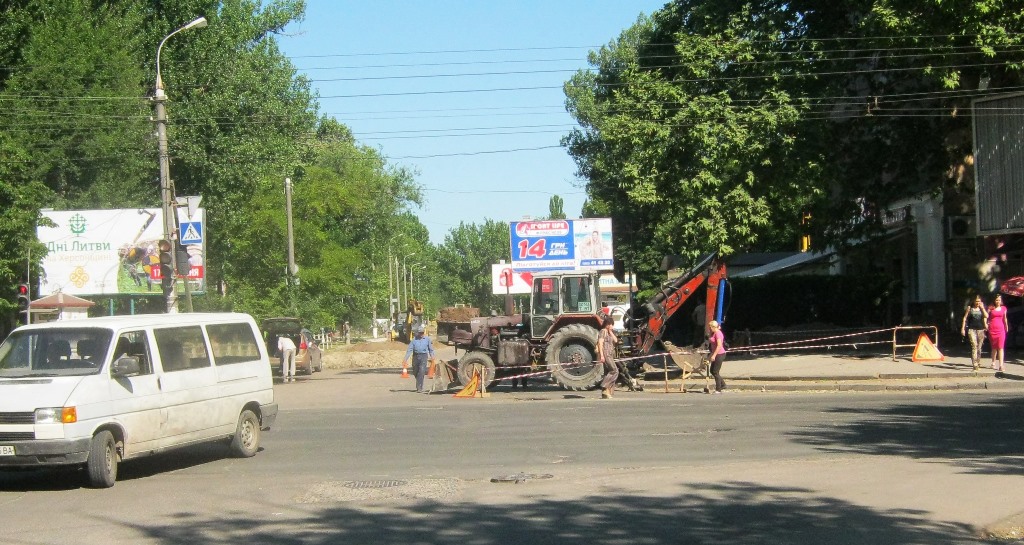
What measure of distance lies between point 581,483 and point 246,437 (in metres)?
5.46

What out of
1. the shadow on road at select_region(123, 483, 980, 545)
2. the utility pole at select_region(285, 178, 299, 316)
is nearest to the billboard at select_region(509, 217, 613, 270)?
the utility pole at select_region(285, 178, 299, 316)

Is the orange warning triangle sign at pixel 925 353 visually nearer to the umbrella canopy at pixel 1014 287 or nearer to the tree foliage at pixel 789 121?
the umbrella canopy at pixel 1014 287

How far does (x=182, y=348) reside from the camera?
13.6 metres

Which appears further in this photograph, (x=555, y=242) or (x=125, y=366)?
(x=555, y=242)

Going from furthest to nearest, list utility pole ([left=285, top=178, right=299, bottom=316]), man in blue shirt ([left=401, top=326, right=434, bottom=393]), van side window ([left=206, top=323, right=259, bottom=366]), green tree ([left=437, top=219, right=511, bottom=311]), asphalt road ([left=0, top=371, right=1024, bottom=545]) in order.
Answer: green tree ([left=437, top=219, right=511, bottom=311]) → utility pole ([left=285, top=178, right=299, bottom=316]) → man in blue shirt ([left=401, top=326, right=434, bottom=393]) → van side window ([left=206, top=323, right=259, bottom=366]) → asphalt road ([left=0, top=371, right=1024, bottom=545])

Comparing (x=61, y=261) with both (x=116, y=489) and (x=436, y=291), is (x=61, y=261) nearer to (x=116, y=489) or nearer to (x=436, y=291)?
(x=116, y=489)

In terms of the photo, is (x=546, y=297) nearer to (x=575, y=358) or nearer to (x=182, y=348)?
(x=575, y=358)

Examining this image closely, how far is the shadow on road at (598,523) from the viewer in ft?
28.1

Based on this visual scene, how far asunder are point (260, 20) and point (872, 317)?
30672mm

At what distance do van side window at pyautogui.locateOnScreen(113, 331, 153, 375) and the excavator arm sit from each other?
15.1 meters

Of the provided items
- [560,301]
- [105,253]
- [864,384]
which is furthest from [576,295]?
[105,253]

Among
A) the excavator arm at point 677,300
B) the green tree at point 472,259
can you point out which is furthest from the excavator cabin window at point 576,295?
the green tree at point 472,259

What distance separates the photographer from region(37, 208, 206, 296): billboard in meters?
38.4

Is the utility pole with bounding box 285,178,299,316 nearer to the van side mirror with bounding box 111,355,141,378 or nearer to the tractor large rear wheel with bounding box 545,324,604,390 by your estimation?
the tractor large rear wheel with bounding box 545,324,604,390
